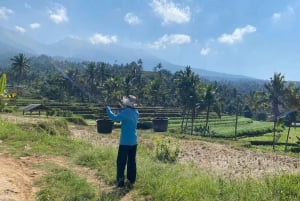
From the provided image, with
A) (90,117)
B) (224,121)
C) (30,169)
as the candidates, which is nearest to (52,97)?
(90,117)

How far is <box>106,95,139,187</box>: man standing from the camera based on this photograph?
7.29m

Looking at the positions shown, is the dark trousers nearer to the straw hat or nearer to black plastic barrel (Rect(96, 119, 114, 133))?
the straw hat

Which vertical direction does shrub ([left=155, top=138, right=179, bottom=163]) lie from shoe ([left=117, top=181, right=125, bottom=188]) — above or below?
below

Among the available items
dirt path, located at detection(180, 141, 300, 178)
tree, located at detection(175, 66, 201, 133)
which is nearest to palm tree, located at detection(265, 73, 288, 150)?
tree, located at detection(175, 66, 201, 133)

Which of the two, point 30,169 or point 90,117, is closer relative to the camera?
point 30,169

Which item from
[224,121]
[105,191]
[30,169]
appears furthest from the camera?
[224,121]

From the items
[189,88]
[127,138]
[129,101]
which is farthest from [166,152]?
[189,88]

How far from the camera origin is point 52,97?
88.7m

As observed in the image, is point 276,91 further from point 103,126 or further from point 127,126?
point 127,126

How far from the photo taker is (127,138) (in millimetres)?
7320

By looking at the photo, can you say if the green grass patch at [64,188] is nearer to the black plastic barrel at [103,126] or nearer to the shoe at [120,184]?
the shoe at [120,184]

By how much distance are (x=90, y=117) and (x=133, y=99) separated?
5470 centimetres

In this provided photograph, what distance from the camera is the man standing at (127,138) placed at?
7289 millimetres

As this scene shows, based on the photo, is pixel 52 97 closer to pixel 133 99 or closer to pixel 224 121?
pixel 224 121
